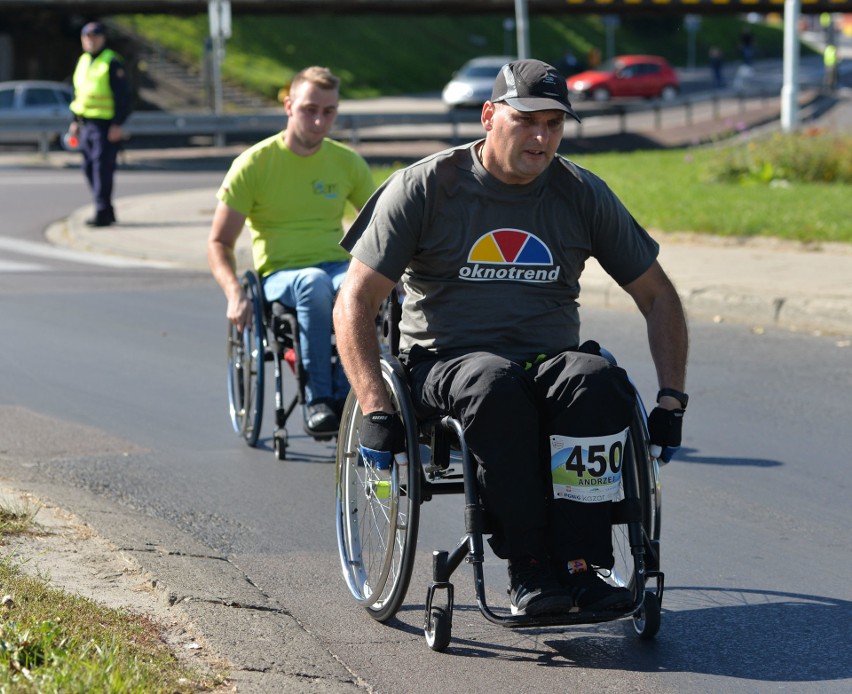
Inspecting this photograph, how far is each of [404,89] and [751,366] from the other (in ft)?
163

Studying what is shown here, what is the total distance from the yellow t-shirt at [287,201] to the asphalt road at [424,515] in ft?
3.18

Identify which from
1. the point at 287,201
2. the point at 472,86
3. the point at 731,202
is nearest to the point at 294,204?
the point at 287,201

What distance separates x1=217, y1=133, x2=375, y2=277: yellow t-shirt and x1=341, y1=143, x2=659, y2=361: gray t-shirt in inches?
97.9

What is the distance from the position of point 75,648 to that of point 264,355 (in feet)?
11.2

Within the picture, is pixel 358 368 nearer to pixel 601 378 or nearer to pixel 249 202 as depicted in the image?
pixel 601 378

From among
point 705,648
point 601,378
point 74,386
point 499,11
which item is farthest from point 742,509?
point 499,11

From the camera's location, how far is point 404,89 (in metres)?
57.3

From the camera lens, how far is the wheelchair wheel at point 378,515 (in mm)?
4203

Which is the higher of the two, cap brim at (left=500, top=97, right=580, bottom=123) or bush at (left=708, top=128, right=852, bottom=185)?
cap brim at (left=500, top=97, right=580, bottom=123)

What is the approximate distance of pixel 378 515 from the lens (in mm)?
4648

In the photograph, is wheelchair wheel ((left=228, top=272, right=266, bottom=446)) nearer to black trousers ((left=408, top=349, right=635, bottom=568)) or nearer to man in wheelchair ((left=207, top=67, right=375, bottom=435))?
man in wheelchair ((left=207, top=67, right=375, bottom=435))

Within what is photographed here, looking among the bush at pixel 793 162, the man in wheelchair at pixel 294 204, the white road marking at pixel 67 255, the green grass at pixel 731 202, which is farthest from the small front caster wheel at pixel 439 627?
the bush at pixel 793 162

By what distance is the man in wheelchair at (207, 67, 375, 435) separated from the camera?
22.2 feet

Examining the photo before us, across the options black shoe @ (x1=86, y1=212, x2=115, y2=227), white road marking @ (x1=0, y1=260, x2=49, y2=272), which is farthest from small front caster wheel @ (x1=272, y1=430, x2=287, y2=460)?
black shoe @ (x1=86, y1=212, x2=115, y2=227)
